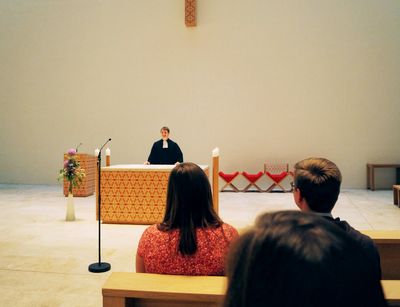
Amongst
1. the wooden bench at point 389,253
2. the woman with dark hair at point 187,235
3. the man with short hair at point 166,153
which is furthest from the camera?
the man with short hair at point 166,153

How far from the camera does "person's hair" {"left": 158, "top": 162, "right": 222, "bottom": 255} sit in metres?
1.83

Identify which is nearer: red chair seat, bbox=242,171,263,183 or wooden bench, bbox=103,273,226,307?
wooden bench, bbox=103,273,226,307

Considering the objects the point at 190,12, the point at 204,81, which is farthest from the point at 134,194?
the point at 190,12

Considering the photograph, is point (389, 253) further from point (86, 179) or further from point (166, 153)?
point (86, 179)

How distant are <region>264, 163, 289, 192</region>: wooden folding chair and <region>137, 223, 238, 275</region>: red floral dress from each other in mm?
7714

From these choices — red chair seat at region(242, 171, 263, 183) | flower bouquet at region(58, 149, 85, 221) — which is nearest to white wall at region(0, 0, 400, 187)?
red chair seat at region(242, 171, 263, 183)

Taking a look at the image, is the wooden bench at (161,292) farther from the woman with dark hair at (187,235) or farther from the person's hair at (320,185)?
the person's hair at (320,185)

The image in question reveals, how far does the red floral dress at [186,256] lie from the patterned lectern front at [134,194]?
12.8 ft

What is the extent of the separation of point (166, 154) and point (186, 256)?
5859mm

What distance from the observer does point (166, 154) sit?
762cm

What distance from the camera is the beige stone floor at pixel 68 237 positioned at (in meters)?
3.37

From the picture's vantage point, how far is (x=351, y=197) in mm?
8547

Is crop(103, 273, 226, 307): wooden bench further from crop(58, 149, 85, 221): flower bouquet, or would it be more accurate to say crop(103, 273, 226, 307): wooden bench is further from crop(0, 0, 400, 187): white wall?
crop(0, 0, 400, 187): white wall

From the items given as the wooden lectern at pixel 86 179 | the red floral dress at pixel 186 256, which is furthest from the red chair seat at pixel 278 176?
the red floral dress at pixel 186 256
